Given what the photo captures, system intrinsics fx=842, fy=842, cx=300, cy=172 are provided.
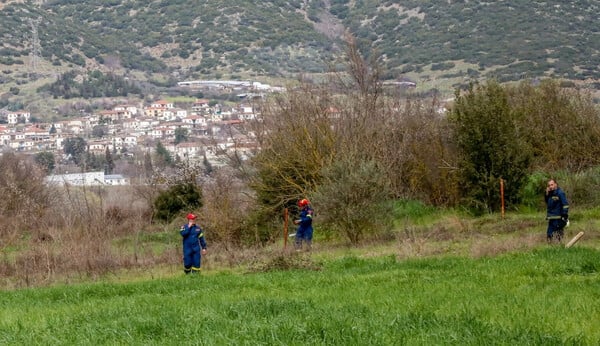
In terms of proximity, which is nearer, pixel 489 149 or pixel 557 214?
pixel 557 214

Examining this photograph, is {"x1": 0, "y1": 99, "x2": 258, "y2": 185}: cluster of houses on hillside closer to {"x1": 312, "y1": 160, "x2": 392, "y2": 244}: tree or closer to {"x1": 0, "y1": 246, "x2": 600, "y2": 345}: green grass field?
{"x1": 312, "y1": 160, "x2": 392, "y2": 244}: tree

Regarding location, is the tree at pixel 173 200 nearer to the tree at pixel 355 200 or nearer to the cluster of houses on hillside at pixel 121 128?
the tree at pixel 355 200

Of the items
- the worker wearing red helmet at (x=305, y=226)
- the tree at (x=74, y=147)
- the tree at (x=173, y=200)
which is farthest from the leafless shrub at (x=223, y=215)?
the tree at (x=74, y=147)

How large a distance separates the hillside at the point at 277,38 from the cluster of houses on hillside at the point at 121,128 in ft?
32.2

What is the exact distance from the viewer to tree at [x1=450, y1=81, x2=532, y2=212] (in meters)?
29.4

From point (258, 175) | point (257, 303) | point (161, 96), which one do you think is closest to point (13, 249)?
point (258, 175)

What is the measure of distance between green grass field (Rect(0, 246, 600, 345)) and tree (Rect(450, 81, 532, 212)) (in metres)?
12.9

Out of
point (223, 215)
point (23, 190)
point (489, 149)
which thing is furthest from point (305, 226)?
point (23, 190)

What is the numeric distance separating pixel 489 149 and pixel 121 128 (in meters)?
74.2

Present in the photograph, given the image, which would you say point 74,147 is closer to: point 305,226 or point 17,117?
point 17,117

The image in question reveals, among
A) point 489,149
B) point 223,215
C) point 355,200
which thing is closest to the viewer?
point 355,200

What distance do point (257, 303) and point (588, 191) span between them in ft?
68.4

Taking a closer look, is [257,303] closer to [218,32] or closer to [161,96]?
[161,96]

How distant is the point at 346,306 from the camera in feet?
35.6
